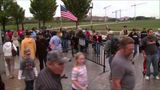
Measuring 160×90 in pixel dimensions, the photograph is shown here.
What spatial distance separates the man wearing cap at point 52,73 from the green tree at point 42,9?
54521mm

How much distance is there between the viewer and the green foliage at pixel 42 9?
5922 cm

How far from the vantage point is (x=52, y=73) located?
4.70m

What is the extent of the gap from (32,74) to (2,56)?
Answer: 6853mm

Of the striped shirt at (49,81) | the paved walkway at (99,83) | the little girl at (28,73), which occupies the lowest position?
the paved walkway at (99,83)

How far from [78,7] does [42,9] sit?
438 inches

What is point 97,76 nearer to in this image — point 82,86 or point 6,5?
point 82,86

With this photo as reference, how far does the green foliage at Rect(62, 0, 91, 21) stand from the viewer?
49812mm

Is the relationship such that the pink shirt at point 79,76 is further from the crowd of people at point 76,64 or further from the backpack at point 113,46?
the backpack at point 113,46

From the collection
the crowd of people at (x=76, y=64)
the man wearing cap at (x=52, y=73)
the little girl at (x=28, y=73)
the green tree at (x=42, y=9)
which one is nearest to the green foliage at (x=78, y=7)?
the green tree at (x=42, y=9)

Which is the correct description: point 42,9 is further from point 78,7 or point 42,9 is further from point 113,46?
point 113,46

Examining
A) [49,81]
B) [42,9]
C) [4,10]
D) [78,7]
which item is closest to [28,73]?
[49,81]

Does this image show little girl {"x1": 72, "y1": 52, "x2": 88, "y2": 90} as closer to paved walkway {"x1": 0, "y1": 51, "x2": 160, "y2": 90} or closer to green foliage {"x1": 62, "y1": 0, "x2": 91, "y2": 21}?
paved walkway {"x1": 0, "y1": 51, "x2": 160, "y2": 90}

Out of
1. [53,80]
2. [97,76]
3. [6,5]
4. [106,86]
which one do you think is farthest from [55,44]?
[6,5]

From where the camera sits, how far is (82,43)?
974 inches
